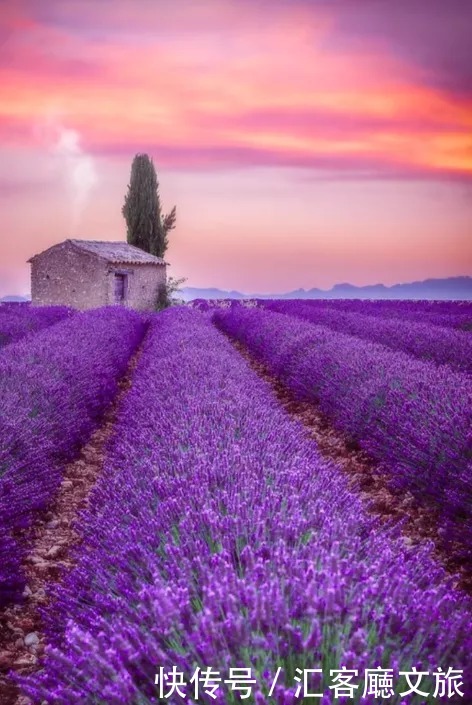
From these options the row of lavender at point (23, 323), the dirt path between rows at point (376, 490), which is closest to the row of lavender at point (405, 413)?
the dirt path between rows at point (376, 490)

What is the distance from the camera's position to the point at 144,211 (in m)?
33.7

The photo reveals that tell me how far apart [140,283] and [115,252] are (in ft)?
5.30

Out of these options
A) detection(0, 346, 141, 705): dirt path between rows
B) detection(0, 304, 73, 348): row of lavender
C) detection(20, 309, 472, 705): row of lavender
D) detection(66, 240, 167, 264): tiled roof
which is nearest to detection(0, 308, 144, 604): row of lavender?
detection(0, 346, 141, 705): dirt path between rows

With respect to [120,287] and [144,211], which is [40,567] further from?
[144,211]

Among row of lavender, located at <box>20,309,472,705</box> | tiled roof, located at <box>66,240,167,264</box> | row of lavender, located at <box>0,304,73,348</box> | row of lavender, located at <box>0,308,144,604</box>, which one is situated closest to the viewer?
row of lavender, located at <box>20,309,472,705</box>

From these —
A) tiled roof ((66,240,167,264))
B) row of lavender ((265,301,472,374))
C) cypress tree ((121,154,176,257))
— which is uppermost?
cypress tree ((121,154,176,257))

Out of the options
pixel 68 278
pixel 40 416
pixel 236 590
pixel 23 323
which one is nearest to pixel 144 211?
pixel 68 278

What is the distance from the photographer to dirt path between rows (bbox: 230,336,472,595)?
141 inches

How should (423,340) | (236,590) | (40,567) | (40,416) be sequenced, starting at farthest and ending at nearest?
1. (423,340)
2. (40,416)
3. (40,567)
4. (236,590)

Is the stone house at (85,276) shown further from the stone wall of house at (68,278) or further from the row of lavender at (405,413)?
the row of lavender at (405,413)

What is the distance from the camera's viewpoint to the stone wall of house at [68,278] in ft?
77.0

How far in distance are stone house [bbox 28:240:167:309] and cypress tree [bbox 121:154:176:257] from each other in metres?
7.80

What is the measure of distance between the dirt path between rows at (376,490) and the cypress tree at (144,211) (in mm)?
26981

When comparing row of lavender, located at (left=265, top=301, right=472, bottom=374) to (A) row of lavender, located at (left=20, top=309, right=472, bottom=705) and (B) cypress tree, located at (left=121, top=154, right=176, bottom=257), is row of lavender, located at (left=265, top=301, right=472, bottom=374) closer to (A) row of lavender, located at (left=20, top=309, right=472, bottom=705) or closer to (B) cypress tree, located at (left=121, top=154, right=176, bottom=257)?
(A) row of lavender, located at (left=20, top=309, right=472, bottom=705)
